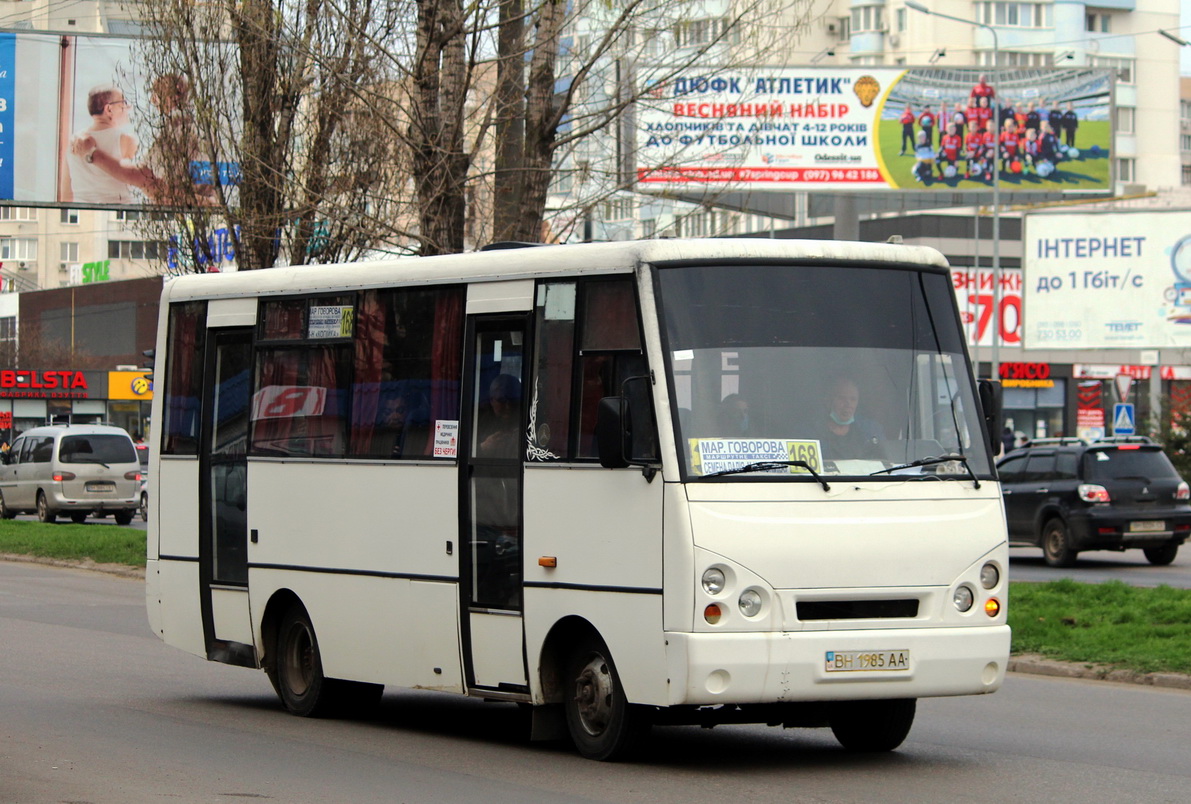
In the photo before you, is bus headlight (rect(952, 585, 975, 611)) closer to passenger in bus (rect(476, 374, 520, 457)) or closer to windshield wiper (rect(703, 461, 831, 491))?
windshield wiper (rect(703, 461, 831, 491))

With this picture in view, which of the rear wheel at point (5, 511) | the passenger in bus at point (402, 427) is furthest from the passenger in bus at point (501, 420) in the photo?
the rear wheel at point (5, 511)

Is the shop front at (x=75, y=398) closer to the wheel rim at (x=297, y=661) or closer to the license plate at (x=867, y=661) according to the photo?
the wheel rim at (x=297, y=661)

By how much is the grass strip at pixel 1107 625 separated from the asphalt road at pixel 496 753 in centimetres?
62

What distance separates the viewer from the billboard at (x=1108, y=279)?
163 ft

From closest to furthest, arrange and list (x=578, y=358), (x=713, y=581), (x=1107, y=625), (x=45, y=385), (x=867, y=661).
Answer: (x=713, y=581)
(x=867, y=661)
(x=578, y=358)
(x=1107, y=625)
(x=45, y=385)

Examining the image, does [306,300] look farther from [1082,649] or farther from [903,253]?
[1082,649]

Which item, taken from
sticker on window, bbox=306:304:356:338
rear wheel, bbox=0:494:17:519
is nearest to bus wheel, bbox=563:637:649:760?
sticker on window, bbox=306:304:356:338

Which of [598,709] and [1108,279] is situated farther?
[1108,279]

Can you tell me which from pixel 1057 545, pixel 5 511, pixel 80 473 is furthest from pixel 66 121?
pixel 1057 545

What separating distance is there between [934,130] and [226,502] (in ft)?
135

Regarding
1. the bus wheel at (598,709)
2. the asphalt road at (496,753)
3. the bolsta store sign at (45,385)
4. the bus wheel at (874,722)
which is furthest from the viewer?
the bolsta store sign at (45,385)

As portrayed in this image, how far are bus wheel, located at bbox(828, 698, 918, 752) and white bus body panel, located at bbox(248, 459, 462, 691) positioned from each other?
2094 millimetres

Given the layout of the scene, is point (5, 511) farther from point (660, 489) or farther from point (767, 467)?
point (767, 467)

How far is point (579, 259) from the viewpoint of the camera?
994cm
